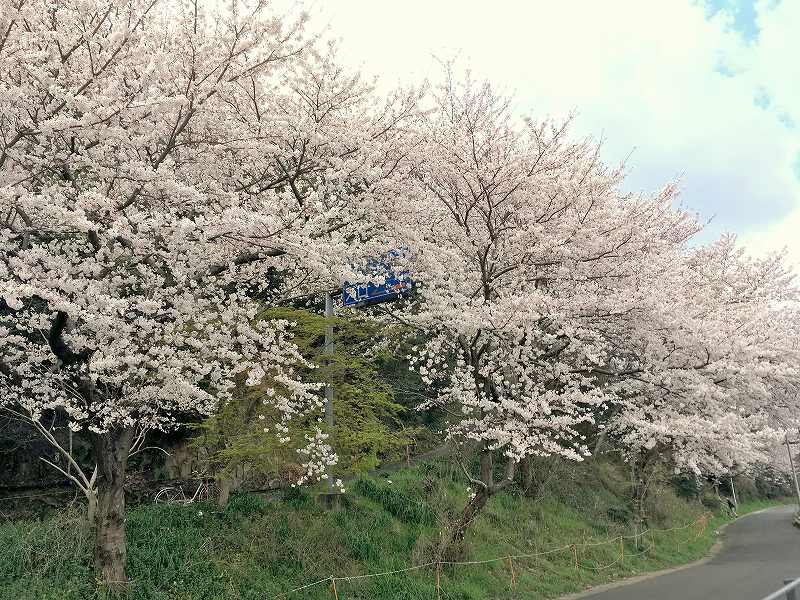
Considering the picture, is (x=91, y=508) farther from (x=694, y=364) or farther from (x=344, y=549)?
(x=694, y=364)

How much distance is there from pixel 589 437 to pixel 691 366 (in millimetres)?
10096

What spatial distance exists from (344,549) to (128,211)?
7.19 meters

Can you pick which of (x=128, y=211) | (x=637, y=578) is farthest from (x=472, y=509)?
(x=128, y=211)

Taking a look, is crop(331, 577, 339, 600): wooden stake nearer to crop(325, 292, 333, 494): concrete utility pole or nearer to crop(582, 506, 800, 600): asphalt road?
→ crop(325, 292, 333, 494): concrete utility pole

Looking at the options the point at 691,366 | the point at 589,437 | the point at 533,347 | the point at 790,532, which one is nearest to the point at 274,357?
the point at 533,347

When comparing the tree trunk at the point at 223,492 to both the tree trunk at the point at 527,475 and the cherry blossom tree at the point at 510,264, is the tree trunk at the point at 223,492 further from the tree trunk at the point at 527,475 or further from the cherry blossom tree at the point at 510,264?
the tree trunk at the point at 527,475

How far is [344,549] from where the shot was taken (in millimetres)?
10922

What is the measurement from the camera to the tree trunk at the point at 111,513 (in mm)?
7957

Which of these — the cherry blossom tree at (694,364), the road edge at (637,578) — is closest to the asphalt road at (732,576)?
the road edge at (637,578)

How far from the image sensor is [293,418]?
36.2 ft

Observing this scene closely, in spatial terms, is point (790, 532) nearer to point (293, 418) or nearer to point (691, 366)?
point (691, 366)

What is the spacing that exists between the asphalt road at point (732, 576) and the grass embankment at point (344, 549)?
39.8 inches

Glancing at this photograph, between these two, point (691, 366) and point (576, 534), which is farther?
point (576, 534)

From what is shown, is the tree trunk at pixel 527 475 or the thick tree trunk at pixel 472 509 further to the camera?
the tree trunk at pixel 527 475
